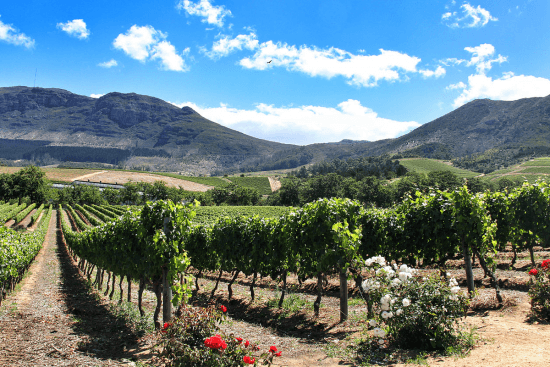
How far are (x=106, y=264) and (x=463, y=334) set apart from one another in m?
12.0

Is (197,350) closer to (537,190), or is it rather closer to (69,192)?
(537,190)

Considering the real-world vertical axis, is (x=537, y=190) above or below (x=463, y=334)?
above

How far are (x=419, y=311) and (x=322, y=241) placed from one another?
3.50 meters

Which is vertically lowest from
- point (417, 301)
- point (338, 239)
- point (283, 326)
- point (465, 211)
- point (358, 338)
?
point (283, 326)

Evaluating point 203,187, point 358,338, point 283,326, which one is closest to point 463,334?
point 358,338

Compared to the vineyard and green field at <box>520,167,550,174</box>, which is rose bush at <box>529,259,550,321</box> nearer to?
the vineyard

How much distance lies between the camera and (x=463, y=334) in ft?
18.8

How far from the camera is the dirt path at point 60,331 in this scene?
5.95 m

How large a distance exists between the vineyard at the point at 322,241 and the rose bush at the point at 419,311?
3.33 feet

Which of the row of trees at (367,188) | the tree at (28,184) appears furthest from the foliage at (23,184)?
the row of trees at (367,188)

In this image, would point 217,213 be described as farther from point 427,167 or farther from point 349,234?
point 427,167

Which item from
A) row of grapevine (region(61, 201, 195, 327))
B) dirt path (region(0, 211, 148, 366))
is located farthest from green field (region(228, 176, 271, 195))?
row of grapevine (region(61, 201, 195, 327))

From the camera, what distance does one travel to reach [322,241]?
861 centimetres

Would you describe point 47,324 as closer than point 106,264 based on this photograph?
Answer: Yes
